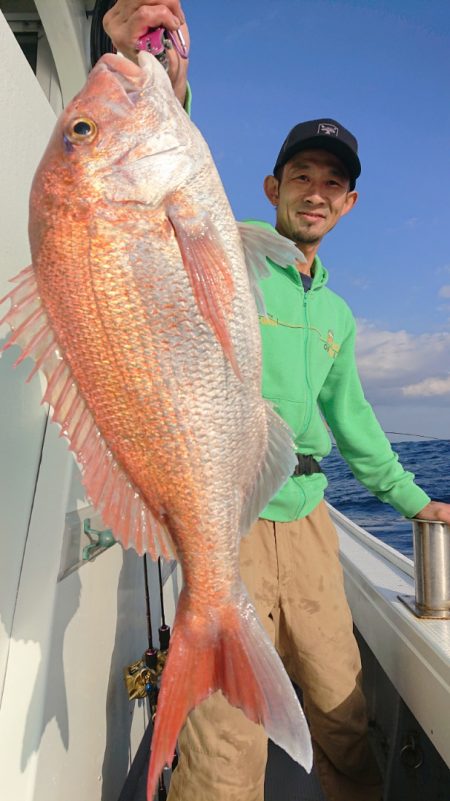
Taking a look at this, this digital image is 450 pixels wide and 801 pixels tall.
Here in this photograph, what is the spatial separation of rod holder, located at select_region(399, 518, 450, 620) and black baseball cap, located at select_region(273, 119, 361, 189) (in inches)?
64.1

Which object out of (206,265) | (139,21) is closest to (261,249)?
(206,265)

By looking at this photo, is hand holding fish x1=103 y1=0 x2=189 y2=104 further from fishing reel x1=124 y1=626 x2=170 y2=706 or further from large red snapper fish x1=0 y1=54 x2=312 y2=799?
fishing reel x1=124 y1=626 x2=170 y2=706

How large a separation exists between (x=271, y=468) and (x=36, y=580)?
0.79m

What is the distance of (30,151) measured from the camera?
1.80 metres

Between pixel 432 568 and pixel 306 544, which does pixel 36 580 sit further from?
pixel 432 568

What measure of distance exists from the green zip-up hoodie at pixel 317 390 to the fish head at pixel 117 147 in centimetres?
96

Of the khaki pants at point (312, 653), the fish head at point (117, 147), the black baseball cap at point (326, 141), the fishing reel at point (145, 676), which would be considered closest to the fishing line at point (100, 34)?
the black baseball cap at point (326, 141)

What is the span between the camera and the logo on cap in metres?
2.42

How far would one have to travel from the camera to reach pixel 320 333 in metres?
2.37

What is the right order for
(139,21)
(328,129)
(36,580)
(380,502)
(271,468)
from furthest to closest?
(380,502), (328,129), (36,580), (271,468), (139,21)

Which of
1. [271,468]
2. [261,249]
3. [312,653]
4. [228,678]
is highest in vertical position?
[261,249]

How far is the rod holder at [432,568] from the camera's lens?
229 centimetres

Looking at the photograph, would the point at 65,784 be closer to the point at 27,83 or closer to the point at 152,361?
the point at 152,361

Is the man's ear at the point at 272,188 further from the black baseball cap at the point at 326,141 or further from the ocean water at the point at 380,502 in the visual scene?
the ocean water at the point at 380,502
